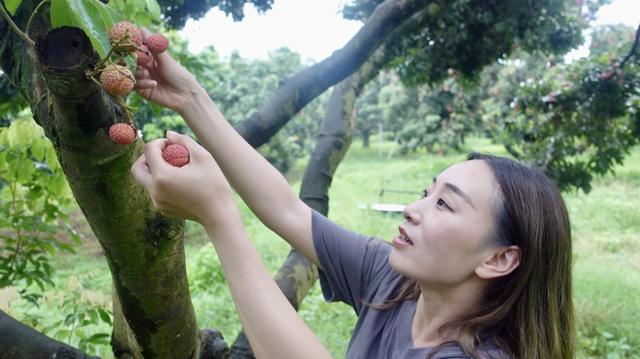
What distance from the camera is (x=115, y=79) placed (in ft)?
2.94

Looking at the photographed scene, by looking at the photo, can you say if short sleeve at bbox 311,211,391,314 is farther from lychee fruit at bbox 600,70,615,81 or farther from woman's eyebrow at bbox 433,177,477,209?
lychee fruit at bbox 600,70,615,81

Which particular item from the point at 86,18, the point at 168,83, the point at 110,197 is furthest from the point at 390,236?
the point at 86,18

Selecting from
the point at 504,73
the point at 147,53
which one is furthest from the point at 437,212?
the point at 504,73

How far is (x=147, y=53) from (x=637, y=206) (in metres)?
10.2

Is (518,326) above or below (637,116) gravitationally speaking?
above

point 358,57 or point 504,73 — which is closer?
point 358,57

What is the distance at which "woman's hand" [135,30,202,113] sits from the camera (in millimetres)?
1339

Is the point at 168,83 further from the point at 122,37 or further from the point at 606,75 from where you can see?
the point at 606,75

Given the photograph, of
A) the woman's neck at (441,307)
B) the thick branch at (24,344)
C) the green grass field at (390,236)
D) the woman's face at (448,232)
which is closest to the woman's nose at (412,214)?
the woman's face at (448,232)

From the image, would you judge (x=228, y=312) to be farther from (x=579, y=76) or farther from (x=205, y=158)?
(x=205, y=158)

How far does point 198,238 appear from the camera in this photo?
10617 mm

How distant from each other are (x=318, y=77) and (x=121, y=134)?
1.30 m

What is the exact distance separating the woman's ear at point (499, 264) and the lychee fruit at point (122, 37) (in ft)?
2.57

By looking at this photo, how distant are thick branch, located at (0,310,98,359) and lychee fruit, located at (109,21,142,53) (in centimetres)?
72
